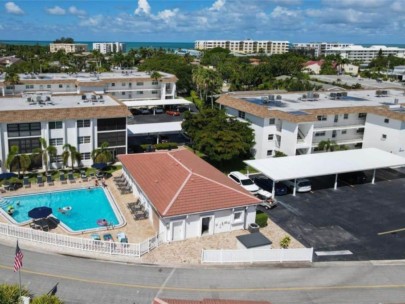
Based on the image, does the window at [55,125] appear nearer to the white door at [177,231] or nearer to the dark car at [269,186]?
the white door at [177,231]

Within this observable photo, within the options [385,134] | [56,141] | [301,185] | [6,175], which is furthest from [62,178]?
[385,134]

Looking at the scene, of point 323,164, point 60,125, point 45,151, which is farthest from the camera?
point 60,125

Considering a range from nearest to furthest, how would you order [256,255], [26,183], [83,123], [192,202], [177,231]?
[256,255] → [177,231] → [192,202] → [26,183] → [83,123]

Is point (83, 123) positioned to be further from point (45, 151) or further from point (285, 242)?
point (285, 242)

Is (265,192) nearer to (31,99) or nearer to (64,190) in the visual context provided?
(64,190)

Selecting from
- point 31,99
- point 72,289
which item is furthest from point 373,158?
point 31,99

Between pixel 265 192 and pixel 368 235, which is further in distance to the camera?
pixel 265 192

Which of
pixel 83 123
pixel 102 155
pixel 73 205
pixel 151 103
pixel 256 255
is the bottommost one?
pixel 73 205
